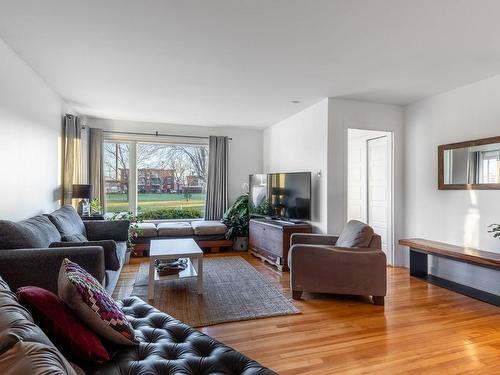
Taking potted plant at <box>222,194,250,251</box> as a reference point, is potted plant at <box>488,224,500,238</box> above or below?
above

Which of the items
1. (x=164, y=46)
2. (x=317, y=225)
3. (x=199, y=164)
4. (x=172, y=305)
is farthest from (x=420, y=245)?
(x=199, y=164)

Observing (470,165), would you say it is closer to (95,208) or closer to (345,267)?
(345,267)

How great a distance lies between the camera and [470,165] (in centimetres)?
351

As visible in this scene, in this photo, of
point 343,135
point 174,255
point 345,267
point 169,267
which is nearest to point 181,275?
point 169,267

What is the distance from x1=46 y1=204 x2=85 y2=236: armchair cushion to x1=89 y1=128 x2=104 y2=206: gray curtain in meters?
1.68

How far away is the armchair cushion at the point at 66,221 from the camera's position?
10.2 feet

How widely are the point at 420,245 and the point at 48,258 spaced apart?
3934mm

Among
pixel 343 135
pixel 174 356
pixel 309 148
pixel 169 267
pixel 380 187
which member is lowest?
pixel 169 267

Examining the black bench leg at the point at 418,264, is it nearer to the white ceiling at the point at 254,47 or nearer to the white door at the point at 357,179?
the white door at the point at 357,179

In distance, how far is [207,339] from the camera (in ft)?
4.78

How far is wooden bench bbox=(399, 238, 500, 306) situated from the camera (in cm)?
298

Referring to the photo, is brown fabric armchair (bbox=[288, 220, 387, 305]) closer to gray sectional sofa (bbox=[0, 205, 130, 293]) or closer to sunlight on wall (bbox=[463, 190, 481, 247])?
sunlight on wall (bbox=[463, 190, 481, 247])

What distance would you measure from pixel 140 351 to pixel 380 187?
4.32 metres

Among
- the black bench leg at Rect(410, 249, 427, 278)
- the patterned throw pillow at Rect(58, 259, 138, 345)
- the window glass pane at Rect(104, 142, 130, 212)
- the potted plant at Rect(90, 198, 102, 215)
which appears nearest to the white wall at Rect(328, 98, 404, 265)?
the black bench leg at Rect(410, 249, 427, 278)
